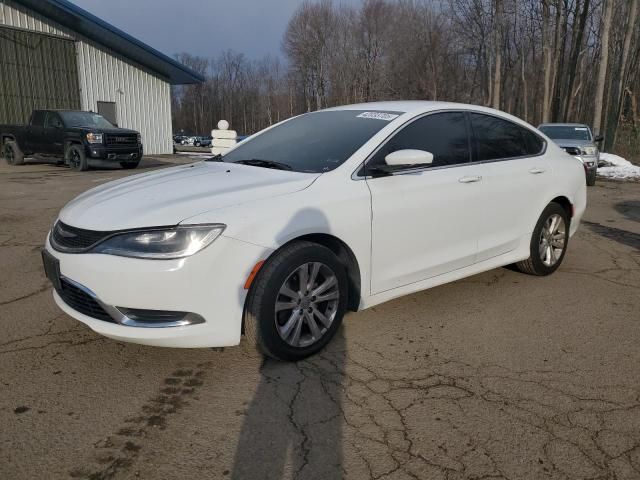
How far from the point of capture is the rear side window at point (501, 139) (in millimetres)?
4410

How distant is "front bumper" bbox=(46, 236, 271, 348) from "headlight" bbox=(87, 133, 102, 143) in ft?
43.9

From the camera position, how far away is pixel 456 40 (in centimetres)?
4828

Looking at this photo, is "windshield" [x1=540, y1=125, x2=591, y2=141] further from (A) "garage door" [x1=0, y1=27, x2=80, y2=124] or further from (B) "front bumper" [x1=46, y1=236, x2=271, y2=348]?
(A) "garage door" [x1=0, y1=27, x2=80, y2=124]

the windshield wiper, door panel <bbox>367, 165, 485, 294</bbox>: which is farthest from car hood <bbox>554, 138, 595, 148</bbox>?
the windshield wiper

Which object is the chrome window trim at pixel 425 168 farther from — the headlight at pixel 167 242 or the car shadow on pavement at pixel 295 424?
the car shadow on pavement at pixel 295 424

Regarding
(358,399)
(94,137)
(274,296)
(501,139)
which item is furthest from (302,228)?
(94,137)

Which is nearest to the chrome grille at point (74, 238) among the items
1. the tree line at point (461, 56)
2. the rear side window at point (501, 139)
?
the rear side window at point (501, 139)

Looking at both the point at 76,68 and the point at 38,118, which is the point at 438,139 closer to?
the point at 38,118

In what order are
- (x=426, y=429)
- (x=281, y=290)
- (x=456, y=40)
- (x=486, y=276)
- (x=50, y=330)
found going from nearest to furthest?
(x=426, y=429), (x=281, y=290), (x=50, y=330), (x=486, y=276), (x=456, y=40)

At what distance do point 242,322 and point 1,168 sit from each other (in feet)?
53.4

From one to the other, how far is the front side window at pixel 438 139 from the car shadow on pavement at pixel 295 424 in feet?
5.01

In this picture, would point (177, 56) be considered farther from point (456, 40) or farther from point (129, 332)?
point (129, 332)

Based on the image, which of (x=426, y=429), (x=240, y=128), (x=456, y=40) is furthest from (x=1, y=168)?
(x=240, y=128)

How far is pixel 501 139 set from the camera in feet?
15.2
